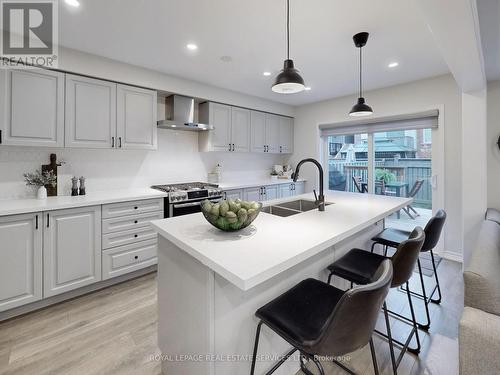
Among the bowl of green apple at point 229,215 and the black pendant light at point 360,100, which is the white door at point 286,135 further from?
the bowl of green apple at point 229,215

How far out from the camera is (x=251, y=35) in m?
2.30

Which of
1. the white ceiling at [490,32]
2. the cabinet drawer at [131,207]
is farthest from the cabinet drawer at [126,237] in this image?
the white ceiling at [490,32]

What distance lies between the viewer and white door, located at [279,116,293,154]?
194 inches

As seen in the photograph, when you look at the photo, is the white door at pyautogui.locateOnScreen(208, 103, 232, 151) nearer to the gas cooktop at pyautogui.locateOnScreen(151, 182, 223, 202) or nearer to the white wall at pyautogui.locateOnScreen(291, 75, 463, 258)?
the gas cooktop at pyautogui.locateOnScreen(151, 182, 223, 202)

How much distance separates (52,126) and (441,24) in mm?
3330

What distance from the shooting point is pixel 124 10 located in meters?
1.94

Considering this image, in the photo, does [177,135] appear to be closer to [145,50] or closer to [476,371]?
[145,50]

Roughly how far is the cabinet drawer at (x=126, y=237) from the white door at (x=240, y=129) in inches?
76.6

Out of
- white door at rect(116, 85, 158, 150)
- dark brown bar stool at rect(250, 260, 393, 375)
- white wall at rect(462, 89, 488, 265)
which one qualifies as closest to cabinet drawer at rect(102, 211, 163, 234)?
white door at rect(116, 85, 158, 150)

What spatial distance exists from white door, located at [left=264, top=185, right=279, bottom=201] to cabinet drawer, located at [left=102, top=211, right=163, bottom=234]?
1.89 meters

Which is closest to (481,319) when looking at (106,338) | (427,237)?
(427,237)

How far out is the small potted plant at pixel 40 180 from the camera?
2523 mm

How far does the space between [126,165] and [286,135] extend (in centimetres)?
308

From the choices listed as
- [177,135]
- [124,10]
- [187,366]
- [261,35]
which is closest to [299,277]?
[187,366]
